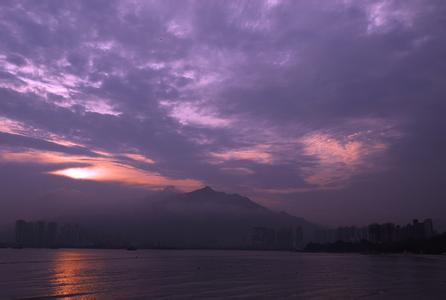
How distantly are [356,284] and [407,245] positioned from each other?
156 metres

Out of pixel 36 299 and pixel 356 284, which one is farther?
pixel 356 284

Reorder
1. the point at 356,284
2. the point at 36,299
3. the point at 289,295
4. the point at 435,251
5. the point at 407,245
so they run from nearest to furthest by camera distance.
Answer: the point at 36,299
the point at 289,295
the point at 356,284
the point at 435,251
the point at 407,245

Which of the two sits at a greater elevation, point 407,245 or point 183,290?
point 407,245

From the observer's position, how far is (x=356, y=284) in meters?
53.4

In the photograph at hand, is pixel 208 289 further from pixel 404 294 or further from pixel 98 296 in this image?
pixel 404 294

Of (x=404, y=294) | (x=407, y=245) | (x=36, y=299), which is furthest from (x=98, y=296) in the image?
(x=407, y=245)

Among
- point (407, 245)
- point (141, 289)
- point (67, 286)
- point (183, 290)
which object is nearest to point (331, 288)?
point (183, 290)

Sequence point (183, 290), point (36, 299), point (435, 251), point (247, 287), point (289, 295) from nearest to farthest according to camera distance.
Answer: point (36, 299) → point (289, 295) → point (183, 290) → point (247, 287) → point (435, 251)

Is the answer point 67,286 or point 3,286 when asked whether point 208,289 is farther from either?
point 3,286

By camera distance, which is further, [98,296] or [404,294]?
[404,294]

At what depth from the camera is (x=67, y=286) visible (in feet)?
161

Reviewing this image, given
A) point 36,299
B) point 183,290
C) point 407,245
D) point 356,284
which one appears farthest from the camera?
point 407,245

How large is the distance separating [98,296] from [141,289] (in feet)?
21.5

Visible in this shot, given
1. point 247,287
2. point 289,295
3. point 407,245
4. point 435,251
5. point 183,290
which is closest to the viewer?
point 289,295
